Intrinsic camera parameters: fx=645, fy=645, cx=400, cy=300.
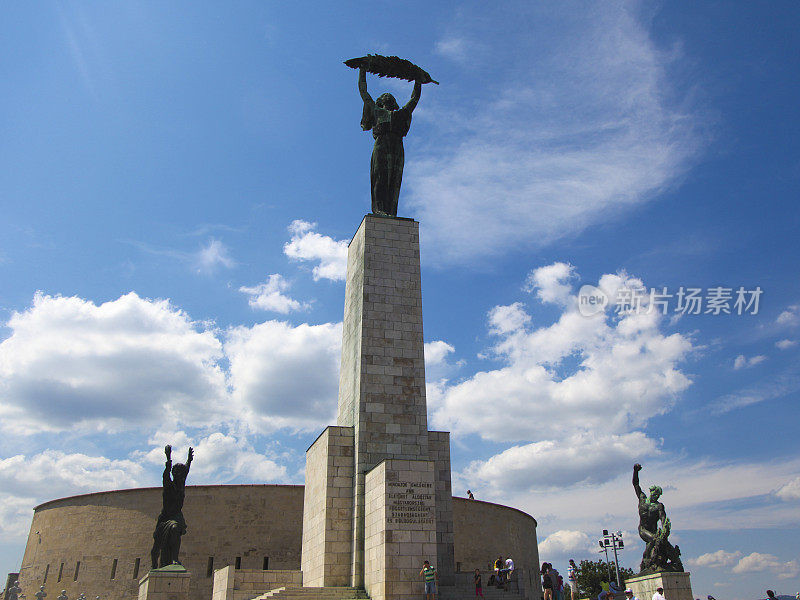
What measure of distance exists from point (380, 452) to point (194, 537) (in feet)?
42.3

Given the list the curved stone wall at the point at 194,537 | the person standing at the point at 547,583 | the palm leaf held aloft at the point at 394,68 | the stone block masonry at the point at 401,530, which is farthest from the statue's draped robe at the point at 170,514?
the palm leaf held aloft at the point at 394,68

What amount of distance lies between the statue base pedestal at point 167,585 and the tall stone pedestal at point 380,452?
11.7 ft

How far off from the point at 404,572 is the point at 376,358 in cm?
630

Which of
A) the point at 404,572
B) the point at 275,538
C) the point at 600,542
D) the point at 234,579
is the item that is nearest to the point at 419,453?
the point at 404,572

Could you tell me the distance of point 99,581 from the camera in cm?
2712

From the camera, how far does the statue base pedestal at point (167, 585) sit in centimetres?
1512

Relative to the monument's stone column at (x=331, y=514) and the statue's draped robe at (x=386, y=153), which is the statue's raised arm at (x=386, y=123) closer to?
the statue's draped robe at (x=386, y=153)

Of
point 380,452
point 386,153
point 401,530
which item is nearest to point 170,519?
point 380,452

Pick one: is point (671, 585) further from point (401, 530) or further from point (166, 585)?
point (166, 585)

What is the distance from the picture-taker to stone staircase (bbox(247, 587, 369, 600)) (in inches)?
602

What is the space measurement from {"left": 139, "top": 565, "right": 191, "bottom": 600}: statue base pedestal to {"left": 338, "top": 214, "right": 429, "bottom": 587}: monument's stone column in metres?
4.21

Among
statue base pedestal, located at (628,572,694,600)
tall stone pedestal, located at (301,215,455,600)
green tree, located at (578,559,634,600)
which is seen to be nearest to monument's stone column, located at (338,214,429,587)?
tall stone pedestal, located at (301,215,455,600)

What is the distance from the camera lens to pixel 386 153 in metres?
22.5

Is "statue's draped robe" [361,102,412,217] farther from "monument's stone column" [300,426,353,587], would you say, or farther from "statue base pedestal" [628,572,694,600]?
"statue base pedestal" [628,572,694,600]
